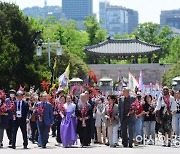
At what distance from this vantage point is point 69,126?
1784 cm

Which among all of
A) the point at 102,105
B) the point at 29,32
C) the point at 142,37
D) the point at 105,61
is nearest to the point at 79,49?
the point at 105,61

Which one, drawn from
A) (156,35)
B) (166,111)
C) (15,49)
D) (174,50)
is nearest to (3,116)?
(166,111)

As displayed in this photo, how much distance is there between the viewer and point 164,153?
50.3 feet

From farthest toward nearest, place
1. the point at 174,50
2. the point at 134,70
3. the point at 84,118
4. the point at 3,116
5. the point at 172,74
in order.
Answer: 1. the point at 174,50
2. the point at 134,70
3. the point at 172,74
4. the point at 3,116
5. the point at 84,118

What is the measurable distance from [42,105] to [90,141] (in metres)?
1.75

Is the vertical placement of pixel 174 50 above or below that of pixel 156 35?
below

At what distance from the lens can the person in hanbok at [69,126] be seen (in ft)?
58.3

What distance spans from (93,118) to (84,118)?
1.01m

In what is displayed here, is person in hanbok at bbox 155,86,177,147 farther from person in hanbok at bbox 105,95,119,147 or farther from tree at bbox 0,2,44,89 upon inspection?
tree at bbox 0,2,44,89

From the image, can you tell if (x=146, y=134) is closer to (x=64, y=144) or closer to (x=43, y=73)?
(x=64, y=144)

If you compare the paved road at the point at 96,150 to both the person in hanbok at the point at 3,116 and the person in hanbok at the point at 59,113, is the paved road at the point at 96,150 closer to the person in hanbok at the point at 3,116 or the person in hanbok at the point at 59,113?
the person in hanbok at the point at 3,116

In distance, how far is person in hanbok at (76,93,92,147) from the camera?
1783 cm

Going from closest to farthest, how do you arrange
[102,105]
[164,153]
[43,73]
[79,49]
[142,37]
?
[164,153], [102,105], [43,73], [79,49], [142,37]

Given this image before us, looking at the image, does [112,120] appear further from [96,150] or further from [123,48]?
[123,48]
